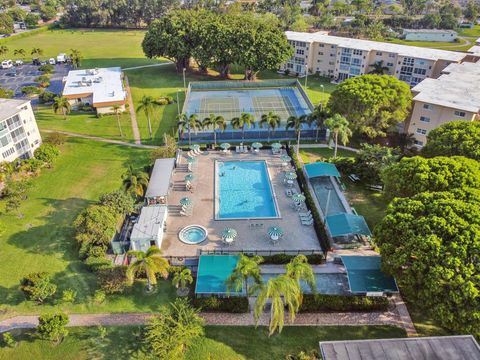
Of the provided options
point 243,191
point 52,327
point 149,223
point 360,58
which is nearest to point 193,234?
point 149,223

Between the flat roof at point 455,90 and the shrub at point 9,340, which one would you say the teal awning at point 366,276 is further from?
the flat roof at point 455,90

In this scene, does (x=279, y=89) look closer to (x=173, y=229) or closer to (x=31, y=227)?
(x=173, y=229)

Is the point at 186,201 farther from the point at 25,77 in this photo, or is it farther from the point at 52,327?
the point at 25,77

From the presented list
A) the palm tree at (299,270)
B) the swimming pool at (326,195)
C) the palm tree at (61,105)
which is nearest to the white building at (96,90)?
the palm tree at (61,105)

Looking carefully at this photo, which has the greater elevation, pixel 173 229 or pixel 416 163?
pixel 416 163

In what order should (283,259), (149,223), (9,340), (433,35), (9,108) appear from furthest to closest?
(433,35), (9,108), (149,223), (283,259), (9,340)

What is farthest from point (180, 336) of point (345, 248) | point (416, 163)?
point (416, 163)
